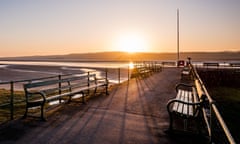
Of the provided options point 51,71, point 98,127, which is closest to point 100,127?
point 98,127

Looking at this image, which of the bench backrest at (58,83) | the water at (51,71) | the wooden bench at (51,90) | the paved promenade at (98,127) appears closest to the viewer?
the paved promenade at (98,127)

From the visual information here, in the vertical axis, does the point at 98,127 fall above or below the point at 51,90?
below

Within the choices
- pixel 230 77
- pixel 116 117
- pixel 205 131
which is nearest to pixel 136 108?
pixel 116 117

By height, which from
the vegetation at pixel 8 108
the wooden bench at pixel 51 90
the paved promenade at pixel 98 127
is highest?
the wooden bench at pixel 51 90

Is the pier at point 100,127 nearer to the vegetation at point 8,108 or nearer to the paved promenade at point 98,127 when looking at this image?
the paved promenade at point 98,127

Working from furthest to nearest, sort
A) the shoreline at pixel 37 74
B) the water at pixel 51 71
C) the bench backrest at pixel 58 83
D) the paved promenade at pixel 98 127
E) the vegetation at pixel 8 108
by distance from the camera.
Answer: the water at pixel 51 71 < the shoreline at pixel 37 74 < the vegetation at pixel 8 108 < the bench backrest at pixel 58 83 < the paved promenade at pixel 98 127

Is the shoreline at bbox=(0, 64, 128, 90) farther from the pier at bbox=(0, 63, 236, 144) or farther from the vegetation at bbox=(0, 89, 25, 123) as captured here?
the pier at bbox=(0, 63, 236, 144)

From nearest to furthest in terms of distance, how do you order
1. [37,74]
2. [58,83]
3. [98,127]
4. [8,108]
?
[98,127] < [58,83] < [8,108] < [37,74]

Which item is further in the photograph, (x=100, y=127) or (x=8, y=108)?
(x=8, y=108)

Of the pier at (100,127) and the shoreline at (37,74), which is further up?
the pier at (100,127)

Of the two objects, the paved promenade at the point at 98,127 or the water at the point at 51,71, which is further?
the water at the point at 51,71

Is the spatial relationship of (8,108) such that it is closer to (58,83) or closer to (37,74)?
(58,83)

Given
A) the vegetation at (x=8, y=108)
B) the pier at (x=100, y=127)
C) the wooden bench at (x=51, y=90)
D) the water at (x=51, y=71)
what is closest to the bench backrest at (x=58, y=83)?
the wooden bench at (x=51, y=90)

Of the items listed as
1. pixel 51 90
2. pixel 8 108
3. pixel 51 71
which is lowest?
pixel 8 108
